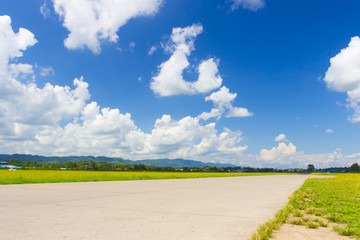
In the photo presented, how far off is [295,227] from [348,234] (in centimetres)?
118

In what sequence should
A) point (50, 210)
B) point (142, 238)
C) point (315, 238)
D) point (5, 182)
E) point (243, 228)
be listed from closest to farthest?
point (142, 238), point (315, 238), point (243, 228), point (50, 210), point (5, 182)

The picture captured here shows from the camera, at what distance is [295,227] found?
21.0 feet

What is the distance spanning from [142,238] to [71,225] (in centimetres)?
226

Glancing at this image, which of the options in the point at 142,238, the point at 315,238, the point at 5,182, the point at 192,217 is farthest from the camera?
the point at 5,182

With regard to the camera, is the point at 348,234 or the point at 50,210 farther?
the point at 50,210

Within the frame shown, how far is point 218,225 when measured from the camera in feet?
20.9

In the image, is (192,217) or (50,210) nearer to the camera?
(192,217)

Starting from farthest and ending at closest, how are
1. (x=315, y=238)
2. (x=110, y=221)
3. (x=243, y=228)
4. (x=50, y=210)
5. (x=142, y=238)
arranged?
(x=50, y=210) → (x=110, y=221) → (x=243, y=228) → (x=315, y=238) → (x=142, y=238)

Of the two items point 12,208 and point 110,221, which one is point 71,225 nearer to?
point 110,221

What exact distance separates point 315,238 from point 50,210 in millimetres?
8005

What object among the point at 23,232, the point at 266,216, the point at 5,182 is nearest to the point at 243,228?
the point at 266,216

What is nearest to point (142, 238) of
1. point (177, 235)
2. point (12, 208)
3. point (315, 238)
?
point (177, 235)

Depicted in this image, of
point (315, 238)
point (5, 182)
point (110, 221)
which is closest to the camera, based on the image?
point (315, 238)

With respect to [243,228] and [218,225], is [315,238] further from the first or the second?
[218,225]
